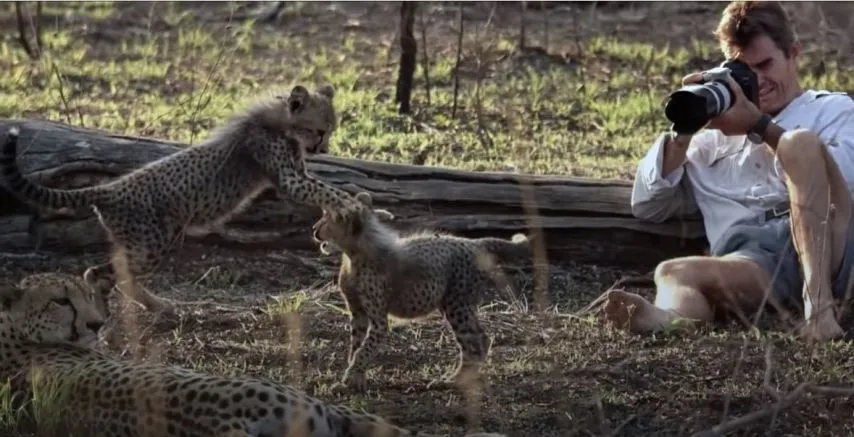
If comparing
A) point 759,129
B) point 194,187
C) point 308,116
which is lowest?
point 194,187

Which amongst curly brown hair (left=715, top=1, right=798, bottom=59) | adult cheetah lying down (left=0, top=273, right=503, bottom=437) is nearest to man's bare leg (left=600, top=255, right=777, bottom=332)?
curly brown hair (left=715, top=1, right=798, bottom=59)

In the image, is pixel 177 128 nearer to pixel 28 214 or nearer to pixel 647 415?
pixel 28 214

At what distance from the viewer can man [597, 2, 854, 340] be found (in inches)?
192

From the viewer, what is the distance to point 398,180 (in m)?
5.75

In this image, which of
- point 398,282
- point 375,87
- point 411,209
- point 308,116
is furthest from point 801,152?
point 375,87

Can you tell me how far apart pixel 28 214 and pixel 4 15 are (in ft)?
17.2

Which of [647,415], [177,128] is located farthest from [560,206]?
[177,128]

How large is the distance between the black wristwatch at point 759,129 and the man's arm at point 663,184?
289mm

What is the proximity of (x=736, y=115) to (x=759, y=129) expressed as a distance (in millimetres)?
125

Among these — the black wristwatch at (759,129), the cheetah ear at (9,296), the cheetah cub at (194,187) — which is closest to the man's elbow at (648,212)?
the black wristwatch at (759,129)

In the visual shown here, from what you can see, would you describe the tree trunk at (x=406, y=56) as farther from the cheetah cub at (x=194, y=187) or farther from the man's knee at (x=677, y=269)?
the man's knee at (x=677, y=269)

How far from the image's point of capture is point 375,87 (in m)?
9.22

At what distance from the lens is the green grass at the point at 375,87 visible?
7715 millimetres

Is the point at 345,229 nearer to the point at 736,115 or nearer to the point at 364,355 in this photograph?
the point at 364,355
